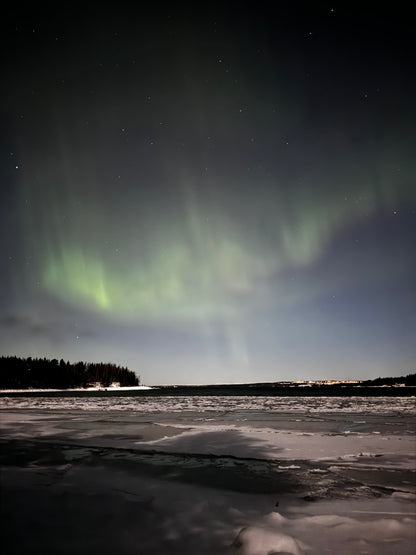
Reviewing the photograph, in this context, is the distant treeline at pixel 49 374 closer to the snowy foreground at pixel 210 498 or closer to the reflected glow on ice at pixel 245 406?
the reflected glow on ice at pixel 245 406

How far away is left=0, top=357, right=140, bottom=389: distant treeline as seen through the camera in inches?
4966

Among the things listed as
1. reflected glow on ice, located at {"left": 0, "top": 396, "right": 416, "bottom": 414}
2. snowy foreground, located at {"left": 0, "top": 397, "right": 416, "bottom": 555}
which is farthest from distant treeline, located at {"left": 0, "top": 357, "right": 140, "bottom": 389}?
snowy foreground, located at {"left": 0, "top": 397, "right": 416, "bottom": 555}

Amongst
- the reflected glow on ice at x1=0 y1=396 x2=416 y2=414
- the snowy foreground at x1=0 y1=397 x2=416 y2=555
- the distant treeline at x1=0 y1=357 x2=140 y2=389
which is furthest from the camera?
the distant treeline at x1=0 y1=357 x2=140 y2=389

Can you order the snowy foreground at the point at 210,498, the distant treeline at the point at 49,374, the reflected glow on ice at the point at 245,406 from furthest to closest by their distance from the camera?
the distant treeline at the point at 49,374, the reflected glow on ice at the point at 245,406, the snowy foreground at the point at 210,498

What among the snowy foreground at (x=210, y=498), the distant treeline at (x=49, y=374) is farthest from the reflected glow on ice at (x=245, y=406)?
the distant treeline at (x=49, y=374)

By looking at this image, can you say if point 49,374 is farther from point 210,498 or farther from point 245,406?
point 210,498

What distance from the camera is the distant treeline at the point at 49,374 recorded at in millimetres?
126125

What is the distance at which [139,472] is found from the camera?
5.89 m

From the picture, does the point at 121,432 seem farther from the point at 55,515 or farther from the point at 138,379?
the point at 138,379

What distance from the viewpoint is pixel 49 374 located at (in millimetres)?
137125

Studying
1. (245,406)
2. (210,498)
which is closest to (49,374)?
(245,406)

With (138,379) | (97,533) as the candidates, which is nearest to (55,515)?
(97,533)

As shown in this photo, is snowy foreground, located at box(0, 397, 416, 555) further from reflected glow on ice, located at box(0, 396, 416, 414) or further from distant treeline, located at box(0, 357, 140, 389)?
distant treeline, located at box(0, 357, 140, 389)

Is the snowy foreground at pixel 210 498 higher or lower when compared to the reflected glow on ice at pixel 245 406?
higher
